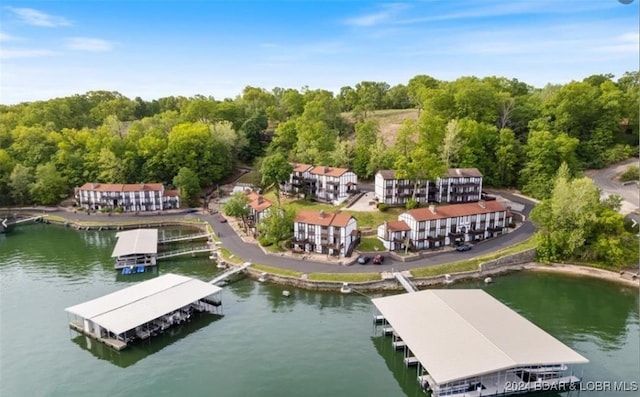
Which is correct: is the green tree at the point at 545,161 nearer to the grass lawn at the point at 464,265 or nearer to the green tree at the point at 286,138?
the grass lawn at the point at 464,265

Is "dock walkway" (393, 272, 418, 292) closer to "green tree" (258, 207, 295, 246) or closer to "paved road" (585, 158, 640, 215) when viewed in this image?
"green tree" (258, 207, 295, 246)

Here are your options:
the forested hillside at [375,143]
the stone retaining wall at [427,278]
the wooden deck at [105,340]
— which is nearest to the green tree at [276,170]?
the forested hillside at [375,143]

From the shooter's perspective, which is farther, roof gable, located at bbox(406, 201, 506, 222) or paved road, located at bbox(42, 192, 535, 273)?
roof gable, located at bbox(406, 201, 506, 222)

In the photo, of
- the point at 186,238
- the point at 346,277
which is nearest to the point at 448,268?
the point at 346,277

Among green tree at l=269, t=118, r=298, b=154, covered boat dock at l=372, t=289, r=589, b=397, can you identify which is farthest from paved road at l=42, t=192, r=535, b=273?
green tree at l=269, t=118, r=298, b=154

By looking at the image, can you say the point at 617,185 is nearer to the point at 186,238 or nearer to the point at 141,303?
the point at 186,238

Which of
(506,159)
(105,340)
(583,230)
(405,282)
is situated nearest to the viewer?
(105,340)

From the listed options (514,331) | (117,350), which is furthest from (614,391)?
(117,350)
